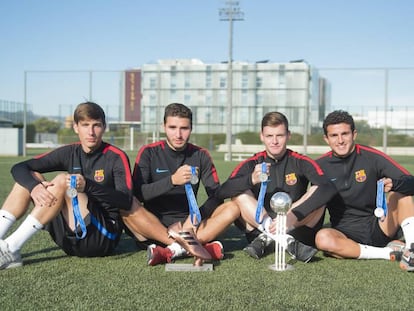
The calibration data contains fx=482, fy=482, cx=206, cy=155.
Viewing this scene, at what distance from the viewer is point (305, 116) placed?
78.0ft

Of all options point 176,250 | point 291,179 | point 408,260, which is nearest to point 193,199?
point 176,250

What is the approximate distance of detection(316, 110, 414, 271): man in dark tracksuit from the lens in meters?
3.90

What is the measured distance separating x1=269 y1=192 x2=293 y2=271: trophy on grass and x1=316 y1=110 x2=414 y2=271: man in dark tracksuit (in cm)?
46

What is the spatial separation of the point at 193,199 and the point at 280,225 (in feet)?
2.27

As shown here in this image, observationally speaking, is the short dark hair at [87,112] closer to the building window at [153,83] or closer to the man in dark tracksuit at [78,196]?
the man in dark tracksuit at [78,196]

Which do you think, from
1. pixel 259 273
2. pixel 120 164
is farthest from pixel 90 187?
pixel 259 273

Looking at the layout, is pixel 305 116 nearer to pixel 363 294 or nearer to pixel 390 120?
pixel 390 120

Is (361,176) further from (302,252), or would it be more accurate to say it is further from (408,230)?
(302,252)

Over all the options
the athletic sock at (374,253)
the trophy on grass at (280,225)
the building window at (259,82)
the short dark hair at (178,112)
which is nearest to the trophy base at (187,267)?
the trophy on grass at (280,225)

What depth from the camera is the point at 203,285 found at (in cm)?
319

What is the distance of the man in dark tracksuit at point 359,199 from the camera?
3.90 meters

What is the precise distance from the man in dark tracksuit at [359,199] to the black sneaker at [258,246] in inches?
16.7

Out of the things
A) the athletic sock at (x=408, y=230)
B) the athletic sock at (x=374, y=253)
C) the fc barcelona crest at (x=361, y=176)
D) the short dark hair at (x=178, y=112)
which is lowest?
the athletic sock at (x=374, y=253)

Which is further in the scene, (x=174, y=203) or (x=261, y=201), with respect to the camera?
(x=174, y=203)
